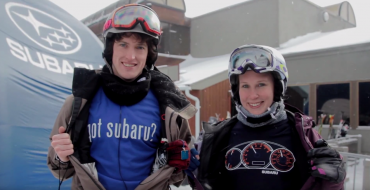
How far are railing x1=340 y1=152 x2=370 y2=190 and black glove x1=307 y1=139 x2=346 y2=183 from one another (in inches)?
105

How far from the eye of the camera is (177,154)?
1.90 m

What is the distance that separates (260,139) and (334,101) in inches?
374

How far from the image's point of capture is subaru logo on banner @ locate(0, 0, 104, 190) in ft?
12.6

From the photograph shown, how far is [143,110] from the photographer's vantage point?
2.02m

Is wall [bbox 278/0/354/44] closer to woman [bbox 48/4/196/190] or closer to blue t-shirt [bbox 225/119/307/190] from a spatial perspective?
blue t-shirt [bbox 225/119/307/190]

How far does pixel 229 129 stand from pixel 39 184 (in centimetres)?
302

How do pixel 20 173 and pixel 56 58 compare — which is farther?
pixel 56 58

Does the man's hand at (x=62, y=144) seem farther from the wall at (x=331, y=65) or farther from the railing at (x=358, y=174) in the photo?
the wall at (x=331, y=65)

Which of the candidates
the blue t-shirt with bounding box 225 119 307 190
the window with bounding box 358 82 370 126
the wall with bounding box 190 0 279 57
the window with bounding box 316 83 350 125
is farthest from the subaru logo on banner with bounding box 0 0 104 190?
the wall with bounding box 190 0 279 57

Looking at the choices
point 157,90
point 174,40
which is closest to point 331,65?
point 157,90

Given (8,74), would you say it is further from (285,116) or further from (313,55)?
(313,55)

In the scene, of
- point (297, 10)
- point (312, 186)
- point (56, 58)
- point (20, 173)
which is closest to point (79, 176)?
point (312, 186)

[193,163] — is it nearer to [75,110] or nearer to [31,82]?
[75,110]

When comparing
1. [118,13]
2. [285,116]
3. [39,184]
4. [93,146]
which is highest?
[118,13]
